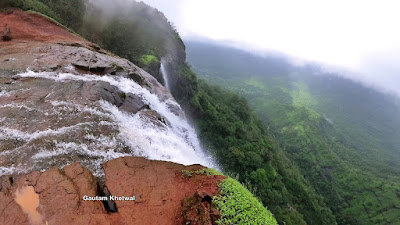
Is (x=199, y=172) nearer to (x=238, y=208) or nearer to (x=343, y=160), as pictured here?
(x=238, y=208)

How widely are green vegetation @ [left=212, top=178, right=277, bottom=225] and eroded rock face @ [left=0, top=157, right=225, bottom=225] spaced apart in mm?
238

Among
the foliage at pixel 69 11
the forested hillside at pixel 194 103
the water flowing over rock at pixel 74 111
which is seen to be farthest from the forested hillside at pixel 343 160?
the foliage at pixel 69 11

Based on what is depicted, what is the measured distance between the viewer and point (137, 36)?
3177cm

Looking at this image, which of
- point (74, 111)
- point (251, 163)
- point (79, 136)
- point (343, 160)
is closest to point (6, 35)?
point (74, 111)

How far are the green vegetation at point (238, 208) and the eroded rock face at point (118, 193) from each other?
0.78 feet

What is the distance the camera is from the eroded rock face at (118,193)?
18.5ft

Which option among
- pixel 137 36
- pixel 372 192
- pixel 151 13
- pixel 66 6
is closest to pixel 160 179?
pixel 66 6

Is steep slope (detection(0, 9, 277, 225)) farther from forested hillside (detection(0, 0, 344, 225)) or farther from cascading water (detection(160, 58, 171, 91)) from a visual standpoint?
cascading water (detection(160, 58, 171, 91))

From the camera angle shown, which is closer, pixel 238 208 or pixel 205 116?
pixel 238 208

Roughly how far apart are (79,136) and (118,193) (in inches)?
109

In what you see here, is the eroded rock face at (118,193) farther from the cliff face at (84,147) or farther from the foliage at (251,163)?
the foliage at (251,163)

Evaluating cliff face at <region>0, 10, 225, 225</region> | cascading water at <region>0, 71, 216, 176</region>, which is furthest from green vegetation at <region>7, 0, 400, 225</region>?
cascading water at <region>0, 71, 216, 176</region>

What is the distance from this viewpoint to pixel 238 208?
20.9 ft

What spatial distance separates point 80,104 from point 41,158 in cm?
302
